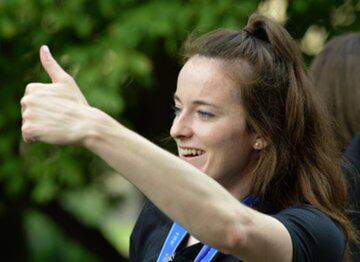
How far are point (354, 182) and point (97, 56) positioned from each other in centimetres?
201

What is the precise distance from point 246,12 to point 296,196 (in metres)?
2.22

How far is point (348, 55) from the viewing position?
13.2ft

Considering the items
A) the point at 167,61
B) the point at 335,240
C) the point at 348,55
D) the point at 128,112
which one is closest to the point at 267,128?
the point at 335,240

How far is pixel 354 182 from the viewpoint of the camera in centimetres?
343

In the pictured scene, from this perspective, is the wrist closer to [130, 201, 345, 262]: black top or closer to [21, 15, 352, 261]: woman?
[21, 15, 352, 261]: woman

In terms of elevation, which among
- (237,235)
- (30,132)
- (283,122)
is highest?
(30,132)

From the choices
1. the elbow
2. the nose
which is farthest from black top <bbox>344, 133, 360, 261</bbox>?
the elbow

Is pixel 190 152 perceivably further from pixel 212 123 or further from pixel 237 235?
pixel 237 235

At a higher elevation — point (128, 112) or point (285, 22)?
point (285, 22)

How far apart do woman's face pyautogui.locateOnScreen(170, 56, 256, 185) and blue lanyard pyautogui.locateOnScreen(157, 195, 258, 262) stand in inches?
4.1

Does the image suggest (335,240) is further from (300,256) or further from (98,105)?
(98,105)

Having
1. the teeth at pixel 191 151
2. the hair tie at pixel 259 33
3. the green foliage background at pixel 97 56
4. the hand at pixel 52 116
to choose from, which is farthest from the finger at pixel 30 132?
the green foliage background at pixel 97 56

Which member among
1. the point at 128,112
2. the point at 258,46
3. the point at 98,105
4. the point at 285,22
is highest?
the point at 258,46

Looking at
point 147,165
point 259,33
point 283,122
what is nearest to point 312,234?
point 283,122
